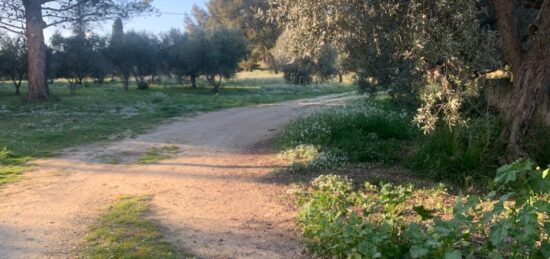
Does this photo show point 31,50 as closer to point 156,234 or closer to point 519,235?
point 156,234

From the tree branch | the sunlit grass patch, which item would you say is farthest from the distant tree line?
the tree branch

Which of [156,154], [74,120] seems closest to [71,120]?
[74,120]

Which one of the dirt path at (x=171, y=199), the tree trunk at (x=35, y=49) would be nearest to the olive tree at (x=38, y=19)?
the tree trunk at (x=35, y=49)

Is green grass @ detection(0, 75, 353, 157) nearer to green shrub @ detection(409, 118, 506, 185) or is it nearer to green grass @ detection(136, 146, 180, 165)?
green grass @ detection(136, 146, 180, 165)

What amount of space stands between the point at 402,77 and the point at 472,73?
192 cm

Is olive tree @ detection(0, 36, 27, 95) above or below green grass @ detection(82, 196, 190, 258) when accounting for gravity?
above

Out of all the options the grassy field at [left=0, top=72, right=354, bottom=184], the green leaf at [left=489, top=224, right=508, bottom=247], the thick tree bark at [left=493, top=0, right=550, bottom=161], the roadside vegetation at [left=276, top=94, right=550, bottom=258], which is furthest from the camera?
the grassy field at [left=0, top=72, right=354, bottom=184]

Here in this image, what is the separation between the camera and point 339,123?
11.1 m

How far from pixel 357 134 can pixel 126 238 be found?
6.28m

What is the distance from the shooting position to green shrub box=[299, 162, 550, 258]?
3734 millimetres

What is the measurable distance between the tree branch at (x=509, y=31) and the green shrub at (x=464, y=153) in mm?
1135

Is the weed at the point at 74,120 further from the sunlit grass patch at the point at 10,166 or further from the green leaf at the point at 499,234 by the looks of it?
the green leaf at the point at 499,234

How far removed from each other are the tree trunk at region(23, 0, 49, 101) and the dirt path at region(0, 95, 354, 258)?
11.8 metres

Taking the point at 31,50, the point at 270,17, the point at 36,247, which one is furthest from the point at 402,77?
the point at 31,50
